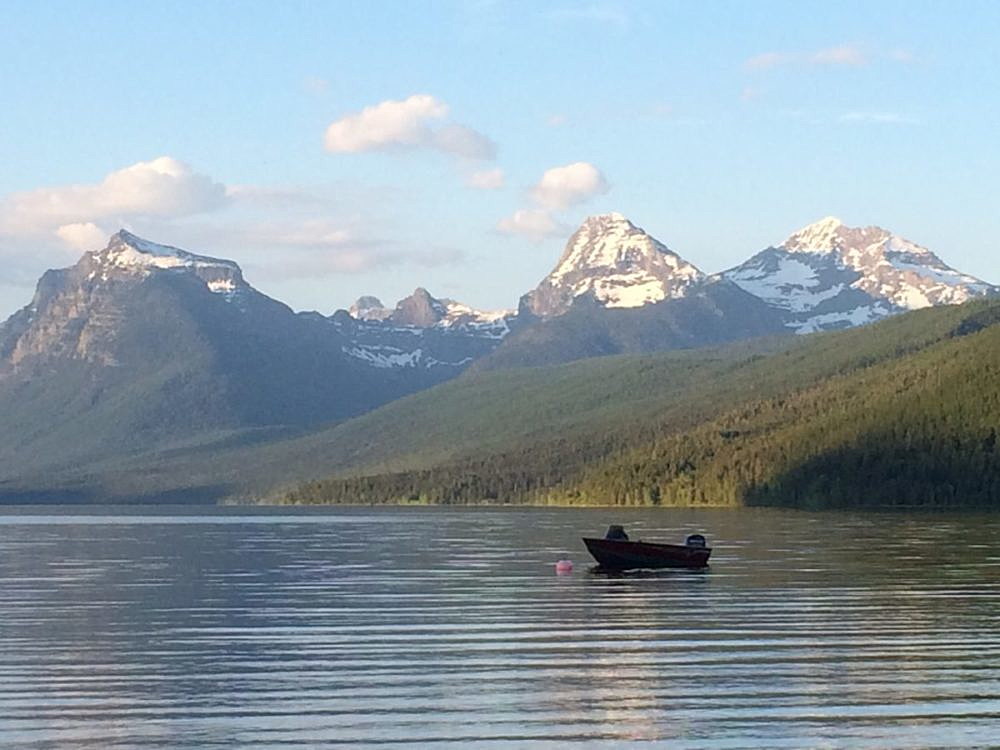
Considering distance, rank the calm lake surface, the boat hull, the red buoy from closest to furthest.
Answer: the calm lake surface
the red buoy
the boat hull

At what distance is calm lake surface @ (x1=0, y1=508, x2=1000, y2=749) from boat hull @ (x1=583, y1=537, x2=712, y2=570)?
1.72 m

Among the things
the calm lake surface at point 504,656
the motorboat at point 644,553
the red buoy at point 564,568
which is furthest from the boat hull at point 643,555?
the red buoy at point 564,568

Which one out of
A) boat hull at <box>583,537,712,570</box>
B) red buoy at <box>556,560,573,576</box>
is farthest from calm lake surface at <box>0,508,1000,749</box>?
boat hull at <box>583,537,712,570</box>

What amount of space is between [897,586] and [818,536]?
67975 mm

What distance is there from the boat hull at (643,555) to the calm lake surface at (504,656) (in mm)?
1715

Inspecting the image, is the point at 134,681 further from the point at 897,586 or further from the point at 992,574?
the point at 992,574

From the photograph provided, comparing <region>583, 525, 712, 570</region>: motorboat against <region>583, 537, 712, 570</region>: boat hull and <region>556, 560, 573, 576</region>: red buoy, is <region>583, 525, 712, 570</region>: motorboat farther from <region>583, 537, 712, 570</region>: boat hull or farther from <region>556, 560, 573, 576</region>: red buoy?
<region>556, 560, 573, 576</region>: red buoy

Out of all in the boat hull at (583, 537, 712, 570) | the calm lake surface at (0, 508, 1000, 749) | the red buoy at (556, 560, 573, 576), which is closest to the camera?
the calm lake surface at (0, 508, 1000, 749)

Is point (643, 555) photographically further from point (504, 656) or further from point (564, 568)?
point (504, 656)

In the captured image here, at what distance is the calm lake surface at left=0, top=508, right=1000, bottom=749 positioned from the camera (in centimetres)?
4762

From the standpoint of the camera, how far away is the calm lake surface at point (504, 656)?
47625 millimetres

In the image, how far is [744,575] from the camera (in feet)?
344

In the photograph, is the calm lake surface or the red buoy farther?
the red buoy

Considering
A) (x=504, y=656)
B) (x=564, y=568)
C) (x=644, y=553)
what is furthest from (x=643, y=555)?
(x=504, y=656)
